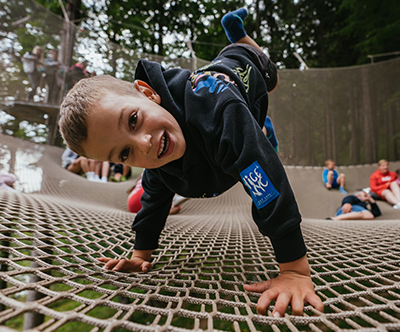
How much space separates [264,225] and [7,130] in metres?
3.16

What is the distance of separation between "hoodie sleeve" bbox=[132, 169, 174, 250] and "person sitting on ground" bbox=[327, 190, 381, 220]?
2377 mm

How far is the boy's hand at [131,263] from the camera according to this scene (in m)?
0.69

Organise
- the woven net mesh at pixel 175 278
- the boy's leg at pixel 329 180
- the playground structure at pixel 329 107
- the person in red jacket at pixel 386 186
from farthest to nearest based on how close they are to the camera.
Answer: the playground structure at pixel 329 107 < the boy's leg at pixel 329 180 < the person in red jacket at pixel 386 186 < the woven net mesh at pixel 175 278

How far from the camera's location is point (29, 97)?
3.00m

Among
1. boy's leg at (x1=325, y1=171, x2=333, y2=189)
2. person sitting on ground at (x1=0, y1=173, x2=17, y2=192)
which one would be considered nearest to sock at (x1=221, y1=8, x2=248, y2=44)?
person sitting on ground at (x1=0, y1=173, x2=17, y2=192)

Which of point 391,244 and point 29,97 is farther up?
point 29,97

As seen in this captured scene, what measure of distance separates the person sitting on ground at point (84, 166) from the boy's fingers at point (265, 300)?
2864 millimetres

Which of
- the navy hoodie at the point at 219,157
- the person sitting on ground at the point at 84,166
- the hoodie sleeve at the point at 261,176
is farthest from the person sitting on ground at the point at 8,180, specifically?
the hoodie sleeve at the point at 261,176

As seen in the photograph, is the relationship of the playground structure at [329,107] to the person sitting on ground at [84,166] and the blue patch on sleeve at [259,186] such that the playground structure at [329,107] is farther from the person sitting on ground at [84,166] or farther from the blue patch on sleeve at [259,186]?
the blue patch on sleeve at [259,186]

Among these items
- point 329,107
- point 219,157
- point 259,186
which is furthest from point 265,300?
point 329,107

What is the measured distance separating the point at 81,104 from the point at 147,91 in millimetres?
199

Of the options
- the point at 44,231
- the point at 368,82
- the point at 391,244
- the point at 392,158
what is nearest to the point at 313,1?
the point at 368,82

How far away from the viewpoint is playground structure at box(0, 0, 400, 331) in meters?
0.39

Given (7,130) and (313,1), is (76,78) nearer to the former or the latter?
(7,130)
